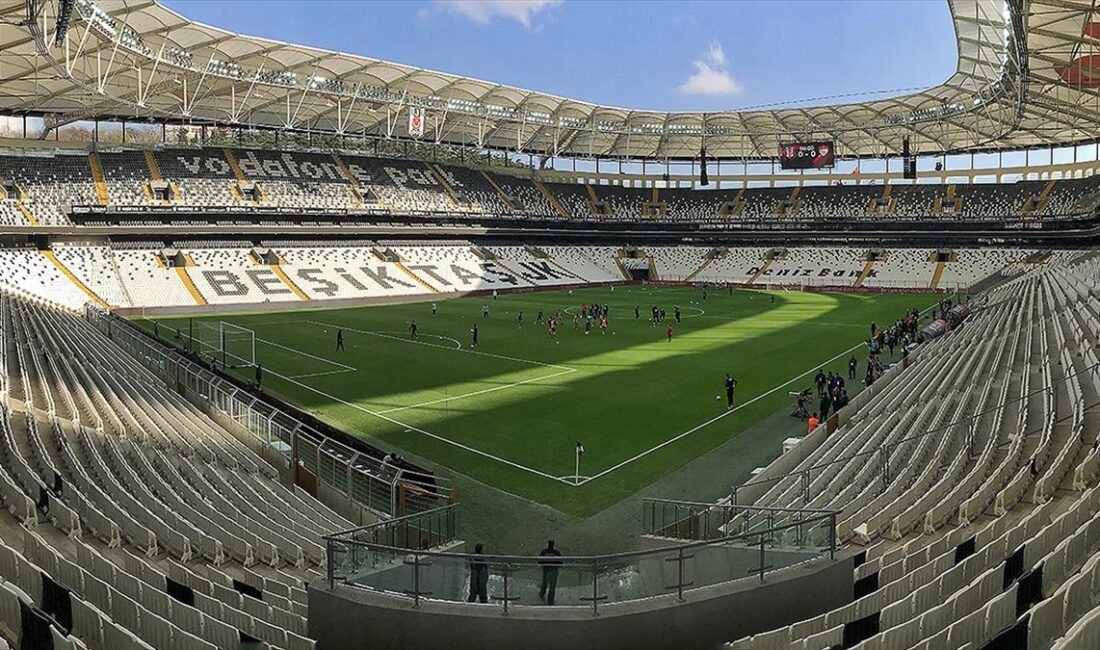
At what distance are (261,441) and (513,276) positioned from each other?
53.6 meters

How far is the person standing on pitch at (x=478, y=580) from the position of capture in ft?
24.0

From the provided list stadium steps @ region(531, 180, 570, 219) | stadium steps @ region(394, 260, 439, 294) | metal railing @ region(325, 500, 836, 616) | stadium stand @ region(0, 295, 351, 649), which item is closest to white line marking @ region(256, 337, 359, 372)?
stadium stand @ region(0, 295, 351, 649)

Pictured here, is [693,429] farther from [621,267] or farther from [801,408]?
[621,267]

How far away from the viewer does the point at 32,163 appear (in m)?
57.8

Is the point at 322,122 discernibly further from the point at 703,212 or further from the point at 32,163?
the point at 703,212

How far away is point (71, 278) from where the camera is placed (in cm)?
4984

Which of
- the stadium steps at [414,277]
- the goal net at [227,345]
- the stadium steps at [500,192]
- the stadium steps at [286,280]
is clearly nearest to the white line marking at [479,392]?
the goal net at [227,345]

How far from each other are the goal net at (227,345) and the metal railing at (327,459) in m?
8.96

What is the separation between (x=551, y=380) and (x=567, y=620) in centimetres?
2076

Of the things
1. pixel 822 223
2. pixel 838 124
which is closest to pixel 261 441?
pixel 838 124

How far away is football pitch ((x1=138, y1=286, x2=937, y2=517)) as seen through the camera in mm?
18750

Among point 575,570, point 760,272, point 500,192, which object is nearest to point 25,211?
point 500,192

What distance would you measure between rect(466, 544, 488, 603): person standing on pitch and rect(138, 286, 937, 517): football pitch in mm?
Result: 8132

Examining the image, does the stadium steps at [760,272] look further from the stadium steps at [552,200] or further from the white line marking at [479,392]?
the white line marking at [479,392]
